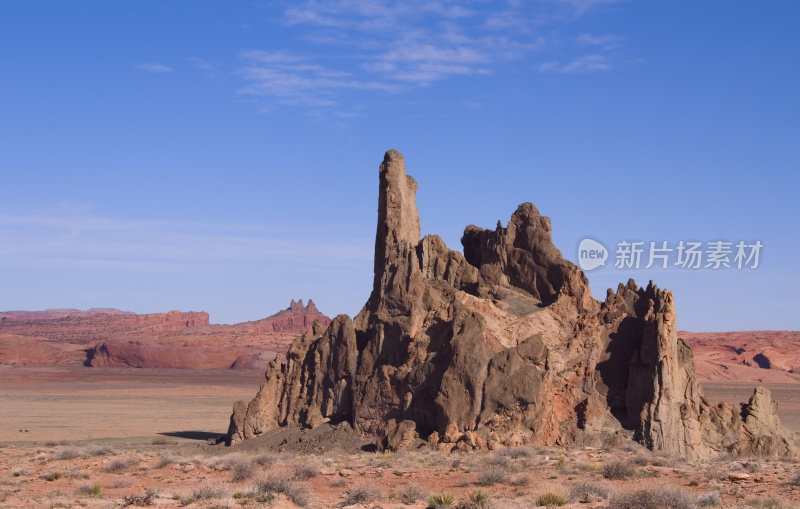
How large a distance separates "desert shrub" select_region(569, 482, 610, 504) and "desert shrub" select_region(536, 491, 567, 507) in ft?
1.47

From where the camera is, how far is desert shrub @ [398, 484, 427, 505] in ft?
58.6

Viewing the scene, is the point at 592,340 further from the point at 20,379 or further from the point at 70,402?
the point at 20,379

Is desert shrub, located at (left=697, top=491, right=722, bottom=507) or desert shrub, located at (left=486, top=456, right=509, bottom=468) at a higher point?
desert shrub, located at (left=697, top=491, right=722, bottom=507)

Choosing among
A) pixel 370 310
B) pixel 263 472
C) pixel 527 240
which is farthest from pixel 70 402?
pixel 263 472

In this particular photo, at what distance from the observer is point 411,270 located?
3391 cm

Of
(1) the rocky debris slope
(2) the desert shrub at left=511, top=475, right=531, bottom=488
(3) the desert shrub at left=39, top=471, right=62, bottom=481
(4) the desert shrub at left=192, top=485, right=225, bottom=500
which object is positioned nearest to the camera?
(4) the desert shrub at left=192, top=485, right=225, bottom=500

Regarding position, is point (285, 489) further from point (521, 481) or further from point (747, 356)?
point (747, 356)

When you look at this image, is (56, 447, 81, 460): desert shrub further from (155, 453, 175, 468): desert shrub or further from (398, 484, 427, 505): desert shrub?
(398, 484, 427, 505): desert shrub

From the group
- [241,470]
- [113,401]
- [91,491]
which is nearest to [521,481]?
[241,470]

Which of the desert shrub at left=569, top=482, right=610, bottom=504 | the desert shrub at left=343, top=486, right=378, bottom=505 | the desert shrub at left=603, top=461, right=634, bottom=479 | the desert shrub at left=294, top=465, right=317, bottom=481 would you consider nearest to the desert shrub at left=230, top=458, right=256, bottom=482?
the desert shrub at left=294, top=465, right=317, bottom=481

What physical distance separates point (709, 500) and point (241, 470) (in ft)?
37.2

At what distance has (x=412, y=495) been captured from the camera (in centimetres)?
1805

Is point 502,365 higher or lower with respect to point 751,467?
higher

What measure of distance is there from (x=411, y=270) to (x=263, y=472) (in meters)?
13.0
